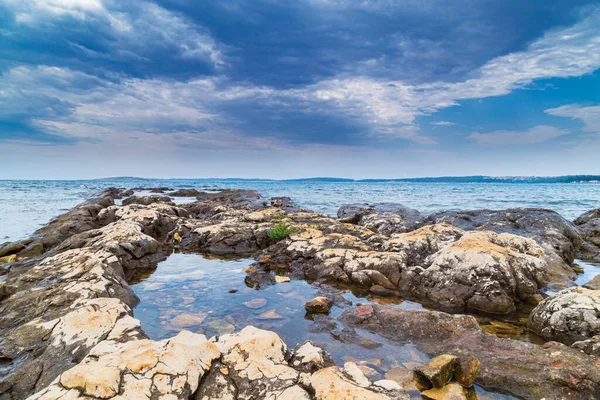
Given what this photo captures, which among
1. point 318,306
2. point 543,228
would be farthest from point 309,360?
point 543,228

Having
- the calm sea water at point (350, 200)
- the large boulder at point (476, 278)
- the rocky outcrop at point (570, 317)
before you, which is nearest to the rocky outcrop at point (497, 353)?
the rocky outcrop at point (570, 317)

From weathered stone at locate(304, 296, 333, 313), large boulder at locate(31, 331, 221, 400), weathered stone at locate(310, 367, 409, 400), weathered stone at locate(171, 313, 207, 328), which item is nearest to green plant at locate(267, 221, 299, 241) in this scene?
weathered stone at locate(304, 296, 333, 313)

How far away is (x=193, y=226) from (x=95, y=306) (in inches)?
417

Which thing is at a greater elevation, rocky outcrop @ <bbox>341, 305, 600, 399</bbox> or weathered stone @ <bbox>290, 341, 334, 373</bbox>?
weathered stone @ <bbox>290, 341, 334, 373</bbox>

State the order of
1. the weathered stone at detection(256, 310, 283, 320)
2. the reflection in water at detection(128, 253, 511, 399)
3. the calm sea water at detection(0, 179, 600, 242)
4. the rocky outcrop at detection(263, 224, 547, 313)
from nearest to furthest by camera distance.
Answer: the reflection in water at detection(128, 253, 511, 399), the weathered stone at detection(256, 310, 283, 320), the rocky outcrop at detection(263, 224, 547, 313), the calm sea water at detection(0, 179, 600, 242)

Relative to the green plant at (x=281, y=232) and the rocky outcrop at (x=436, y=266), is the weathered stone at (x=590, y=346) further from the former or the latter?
the green plant at (x=281, y=232)

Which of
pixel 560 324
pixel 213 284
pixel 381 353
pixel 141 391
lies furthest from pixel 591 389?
pixel 213 284

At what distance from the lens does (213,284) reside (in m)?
9.04

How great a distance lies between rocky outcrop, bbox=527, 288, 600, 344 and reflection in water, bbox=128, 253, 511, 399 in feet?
8.02

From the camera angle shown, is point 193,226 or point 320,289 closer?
point 320,289

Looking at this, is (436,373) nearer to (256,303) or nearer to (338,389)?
(338,389)

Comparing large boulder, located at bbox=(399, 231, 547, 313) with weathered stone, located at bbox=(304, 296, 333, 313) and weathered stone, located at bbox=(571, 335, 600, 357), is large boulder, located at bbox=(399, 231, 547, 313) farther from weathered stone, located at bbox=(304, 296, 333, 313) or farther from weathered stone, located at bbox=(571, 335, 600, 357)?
weathered stone, located at bbox=(304, 296, 333, 313)

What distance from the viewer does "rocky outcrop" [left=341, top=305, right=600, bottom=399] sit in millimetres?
4332

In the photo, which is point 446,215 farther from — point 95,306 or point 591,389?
point 95,306
